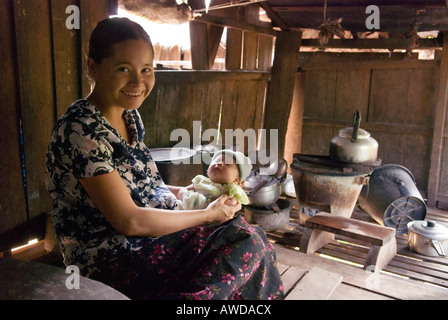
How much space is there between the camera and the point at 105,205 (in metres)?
1.92

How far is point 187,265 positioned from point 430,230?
341cm

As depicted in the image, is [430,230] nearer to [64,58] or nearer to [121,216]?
[121,216]

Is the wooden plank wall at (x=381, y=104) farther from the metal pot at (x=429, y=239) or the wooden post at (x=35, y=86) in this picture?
the wooden post at (x=35, y=86)

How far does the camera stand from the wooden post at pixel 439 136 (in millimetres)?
6320

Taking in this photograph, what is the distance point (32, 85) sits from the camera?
2842mm

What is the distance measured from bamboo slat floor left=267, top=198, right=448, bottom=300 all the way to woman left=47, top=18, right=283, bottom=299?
1.01 meters

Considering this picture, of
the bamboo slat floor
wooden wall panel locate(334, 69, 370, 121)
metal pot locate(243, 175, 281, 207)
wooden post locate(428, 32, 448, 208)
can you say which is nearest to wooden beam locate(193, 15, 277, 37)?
wooden wall panel locate(334, 69, 370, 121)

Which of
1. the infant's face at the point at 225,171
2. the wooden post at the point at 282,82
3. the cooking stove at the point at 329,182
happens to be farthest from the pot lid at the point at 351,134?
the infant's face at the point at 225,171

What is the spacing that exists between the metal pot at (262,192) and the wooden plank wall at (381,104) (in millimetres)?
2918

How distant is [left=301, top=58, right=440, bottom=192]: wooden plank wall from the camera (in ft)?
22.3

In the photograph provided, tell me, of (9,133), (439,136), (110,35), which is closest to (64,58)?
(9,133)

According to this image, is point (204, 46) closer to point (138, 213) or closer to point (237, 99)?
point (237, 99)

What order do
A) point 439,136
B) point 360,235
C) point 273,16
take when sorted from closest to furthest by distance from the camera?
point 360,235, point 273,16, point 439,136

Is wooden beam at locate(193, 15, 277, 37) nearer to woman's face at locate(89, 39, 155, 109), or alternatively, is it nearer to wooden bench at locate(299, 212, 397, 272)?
wooden bench at locate(299, 212, 397, 272)
